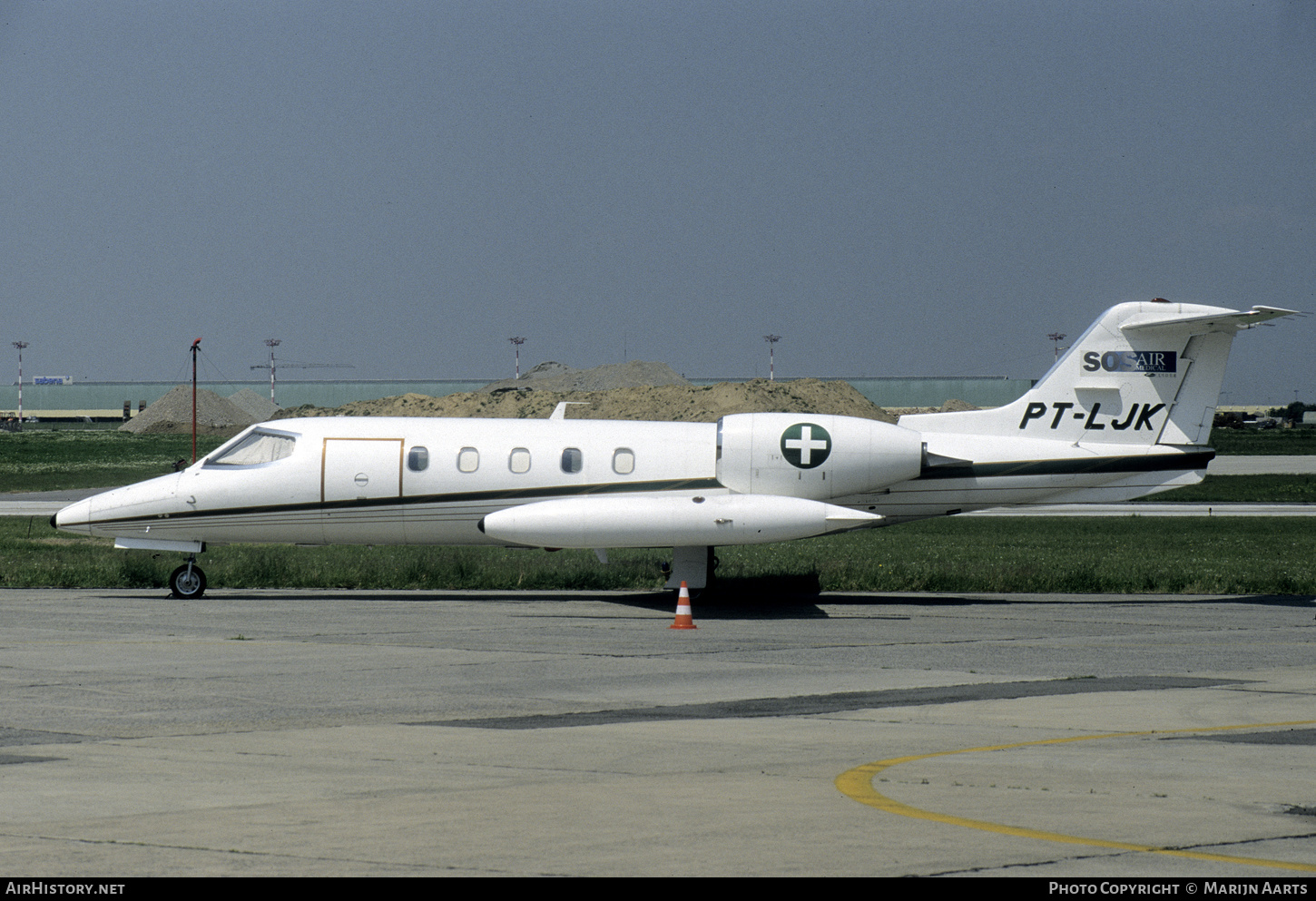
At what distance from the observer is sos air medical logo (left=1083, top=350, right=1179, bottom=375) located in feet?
80.5

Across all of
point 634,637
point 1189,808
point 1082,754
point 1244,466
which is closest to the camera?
point 1189,808

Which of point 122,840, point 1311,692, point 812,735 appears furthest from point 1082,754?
point 122,840

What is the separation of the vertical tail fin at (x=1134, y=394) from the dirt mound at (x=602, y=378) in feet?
384

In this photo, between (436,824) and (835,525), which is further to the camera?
(835,525)

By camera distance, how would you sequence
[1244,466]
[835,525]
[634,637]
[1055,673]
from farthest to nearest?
[1244,466] → [835,525] → [634,637] → [1055,673]

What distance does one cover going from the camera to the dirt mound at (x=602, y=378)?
143500 mm

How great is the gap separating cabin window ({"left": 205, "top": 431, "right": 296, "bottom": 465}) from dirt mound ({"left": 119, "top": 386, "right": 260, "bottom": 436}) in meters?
120

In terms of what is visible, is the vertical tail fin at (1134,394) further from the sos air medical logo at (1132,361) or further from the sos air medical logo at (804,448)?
the sos air medical logo at (804,448)

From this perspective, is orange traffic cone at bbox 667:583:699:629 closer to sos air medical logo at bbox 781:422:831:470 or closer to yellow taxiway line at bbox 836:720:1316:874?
sos air medical logo at bbox 781:422:831:470

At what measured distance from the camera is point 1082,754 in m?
10.5

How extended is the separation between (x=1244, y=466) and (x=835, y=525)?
189 feet

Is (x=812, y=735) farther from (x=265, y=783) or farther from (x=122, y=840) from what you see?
(x=122, y=840)

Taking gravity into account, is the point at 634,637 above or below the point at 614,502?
below

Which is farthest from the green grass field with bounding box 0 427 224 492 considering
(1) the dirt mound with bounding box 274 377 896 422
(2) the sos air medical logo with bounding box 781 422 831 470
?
(2) the sos air medical logo with bounding box 781 422 831 470
